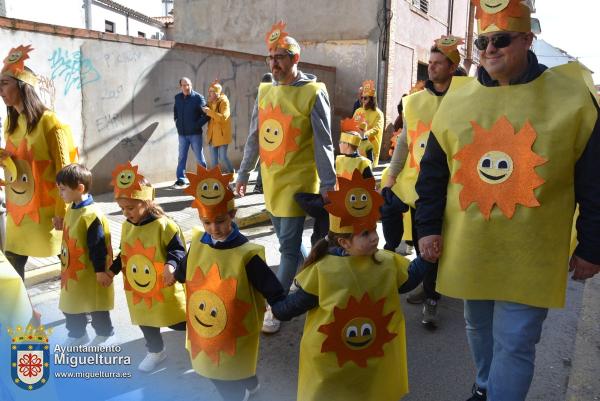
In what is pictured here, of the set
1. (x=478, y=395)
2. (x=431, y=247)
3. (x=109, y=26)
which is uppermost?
(x=109, y=26)

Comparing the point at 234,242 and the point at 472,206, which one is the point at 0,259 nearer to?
the point at 234,242

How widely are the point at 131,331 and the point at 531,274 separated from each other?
107 inches

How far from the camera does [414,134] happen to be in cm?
382

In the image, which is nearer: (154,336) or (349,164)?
(154,336)

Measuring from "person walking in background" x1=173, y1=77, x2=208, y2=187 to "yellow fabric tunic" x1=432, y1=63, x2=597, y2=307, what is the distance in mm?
7244

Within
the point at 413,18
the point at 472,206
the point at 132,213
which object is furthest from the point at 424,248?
the point at 413,18

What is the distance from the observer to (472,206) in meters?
2.34

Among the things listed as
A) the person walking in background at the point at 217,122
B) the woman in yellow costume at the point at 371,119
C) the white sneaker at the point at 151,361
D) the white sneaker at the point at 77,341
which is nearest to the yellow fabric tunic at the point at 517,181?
the white sneaker at the point at 151,361

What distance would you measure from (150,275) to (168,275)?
0.83 feet

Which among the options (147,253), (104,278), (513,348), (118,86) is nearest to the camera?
(513,348)

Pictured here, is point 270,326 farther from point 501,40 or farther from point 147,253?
point 501,40

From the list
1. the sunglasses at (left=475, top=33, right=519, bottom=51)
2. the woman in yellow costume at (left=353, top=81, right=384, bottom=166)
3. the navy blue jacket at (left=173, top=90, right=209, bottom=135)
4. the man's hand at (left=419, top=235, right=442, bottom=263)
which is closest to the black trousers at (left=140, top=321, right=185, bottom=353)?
the man's hand at (left=419, top=235, right=442, bottom=263)

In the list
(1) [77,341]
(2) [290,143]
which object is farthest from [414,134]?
(1) [77,341]

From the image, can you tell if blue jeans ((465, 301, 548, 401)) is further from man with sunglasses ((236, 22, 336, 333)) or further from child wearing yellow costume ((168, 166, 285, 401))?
man with sunglasses ((236, 22, 336, 333))
